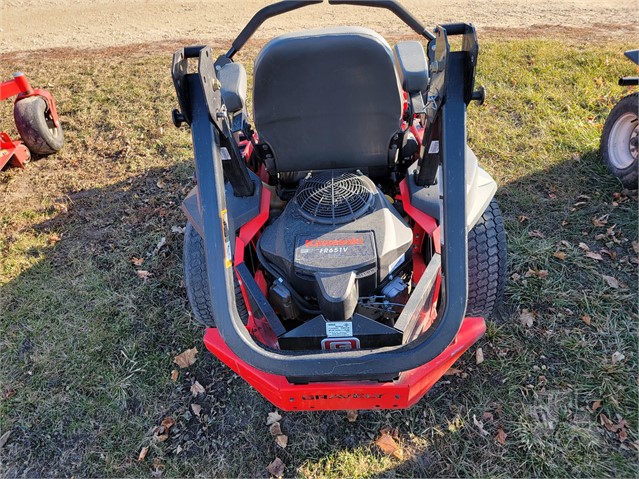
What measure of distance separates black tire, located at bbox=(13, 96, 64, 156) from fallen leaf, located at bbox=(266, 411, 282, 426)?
3449 mm

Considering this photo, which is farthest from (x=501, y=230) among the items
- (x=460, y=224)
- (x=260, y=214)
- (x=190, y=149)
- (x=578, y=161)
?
(x=190, y=149)

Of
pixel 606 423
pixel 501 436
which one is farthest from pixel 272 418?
pixel 606 423

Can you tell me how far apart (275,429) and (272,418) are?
0.22ft

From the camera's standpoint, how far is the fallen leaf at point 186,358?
2849 mm

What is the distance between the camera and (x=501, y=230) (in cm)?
260

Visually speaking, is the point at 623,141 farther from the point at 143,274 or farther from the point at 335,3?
the point at 143,274

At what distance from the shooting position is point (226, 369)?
9.18 ft

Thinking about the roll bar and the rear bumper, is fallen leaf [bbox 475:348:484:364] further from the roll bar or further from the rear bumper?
the roll bar

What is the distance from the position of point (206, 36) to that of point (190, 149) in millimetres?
3611

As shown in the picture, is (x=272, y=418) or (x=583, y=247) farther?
(x=583, y=247)

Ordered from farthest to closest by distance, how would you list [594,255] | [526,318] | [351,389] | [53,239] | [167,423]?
[53,239], [594,255], [526,318], [167,423], [351,389]

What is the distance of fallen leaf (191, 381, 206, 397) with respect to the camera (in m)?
2.71

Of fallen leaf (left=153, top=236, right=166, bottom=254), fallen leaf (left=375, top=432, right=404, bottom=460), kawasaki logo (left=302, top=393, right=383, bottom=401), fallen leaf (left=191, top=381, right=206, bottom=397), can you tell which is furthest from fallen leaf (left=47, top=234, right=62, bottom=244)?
fallen leaf (left=375, top=432, right=404, bottom=460)

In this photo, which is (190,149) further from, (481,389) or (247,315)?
(481,389)
